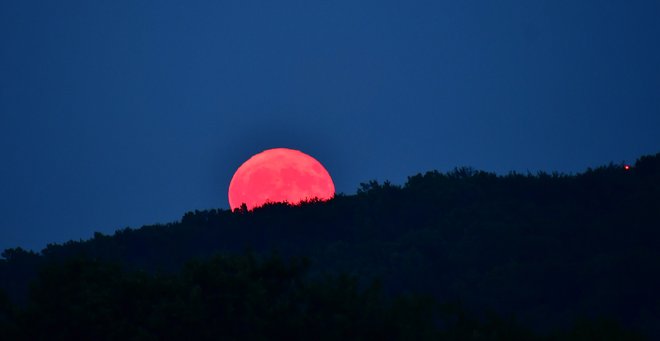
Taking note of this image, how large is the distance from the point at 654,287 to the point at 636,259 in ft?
4.21

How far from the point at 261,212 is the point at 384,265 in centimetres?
710

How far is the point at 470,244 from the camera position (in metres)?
28.8

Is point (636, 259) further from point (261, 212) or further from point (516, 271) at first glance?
point (261, 212)

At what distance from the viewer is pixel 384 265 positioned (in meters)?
27.8

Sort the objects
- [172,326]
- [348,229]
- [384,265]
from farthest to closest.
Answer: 1. [348,229]
2. [384,265]
3. [172,326]

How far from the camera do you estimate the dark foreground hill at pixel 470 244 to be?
960 inches

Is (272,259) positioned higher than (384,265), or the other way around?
(384,265)

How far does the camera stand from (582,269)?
25.9 meters

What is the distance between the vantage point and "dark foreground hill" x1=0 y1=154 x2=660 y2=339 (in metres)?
24.4

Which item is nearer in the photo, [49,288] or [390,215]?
[49,288]

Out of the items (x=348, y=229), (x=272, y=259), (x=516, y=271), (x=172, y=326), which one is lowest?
(x=172, y=326)

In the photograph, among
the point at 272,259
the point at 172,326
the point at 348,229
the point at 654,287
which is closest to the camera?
the point at 172,326

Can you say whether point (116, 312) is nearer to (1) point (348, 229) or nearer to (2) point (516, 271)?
Result: (2) point (516, 271)

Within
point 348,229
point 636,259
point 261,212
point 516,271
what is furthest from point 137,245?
point 636,259
